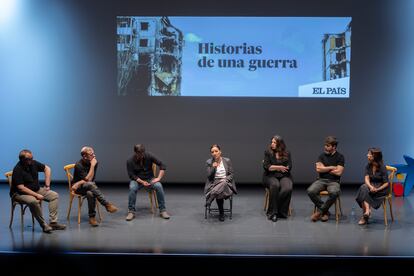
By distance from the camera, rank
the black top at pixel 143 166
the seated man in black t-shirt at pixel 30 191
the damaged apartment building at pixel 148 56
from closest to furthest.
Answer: the seated man in black t-shirt at pixel 30 191 → the black top at pixel 143 166 → the damaged apartment building at pixel 148 56

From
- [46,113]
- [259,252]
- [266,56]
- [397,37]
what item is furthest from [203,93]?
[259,252]

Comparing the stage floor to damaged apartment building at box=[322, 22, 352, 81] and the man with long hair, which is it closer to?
the man with long hair

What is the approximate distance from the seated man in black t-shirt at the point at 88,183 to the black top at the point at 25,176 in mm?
416

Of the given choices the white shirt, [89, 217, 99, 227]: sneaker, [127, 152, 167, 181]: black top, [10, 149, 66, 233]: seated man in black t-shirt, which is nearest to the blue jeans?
[127, 152, 167, 181]: black top

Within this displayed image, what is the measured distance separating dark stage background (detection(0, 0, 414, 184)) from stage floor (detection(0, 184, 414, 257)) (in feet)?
3.75

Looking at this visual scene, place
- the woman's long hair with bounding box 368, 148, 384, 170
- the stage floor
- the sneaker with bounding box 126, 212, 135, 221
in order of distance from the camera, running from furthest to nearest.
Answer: the sneaker with bounding box 126, 212, 135, 221 < the woman's long hair with bounding box 368, 148, 384, 170 < the stage floor

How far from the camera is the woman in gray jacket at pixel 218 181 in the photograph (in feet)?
18.7

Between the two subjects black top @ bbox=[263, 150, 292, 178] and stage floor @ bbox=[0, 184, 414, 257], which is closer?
stage floor @ bbox=[0, 184, 414, 257]

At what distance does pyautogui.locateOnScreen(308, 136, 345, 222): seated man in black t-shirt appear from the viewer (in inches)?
225

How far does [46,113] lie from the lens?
7590 mm

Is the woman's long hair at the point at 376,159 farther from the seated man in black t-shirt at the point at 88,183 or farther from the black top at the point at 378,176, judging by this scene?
the seated man in black t-shirt at the point at 88,183

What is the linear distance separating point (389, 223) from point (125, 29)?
15.2 ft

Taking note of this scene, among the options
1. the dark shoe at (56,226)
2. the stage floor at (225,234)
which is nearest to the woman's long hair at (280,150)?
the stage floor at (225,234)

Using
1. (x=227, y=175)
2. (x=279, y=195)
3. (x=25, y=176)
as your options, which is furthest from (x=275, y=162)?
(x=25, y=176)
